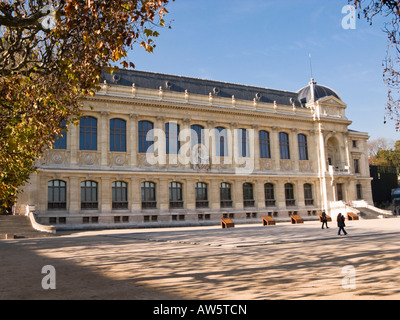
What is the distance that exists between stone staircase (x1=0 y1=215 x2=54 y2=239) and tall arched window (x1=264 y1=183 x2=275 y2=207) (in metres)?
27.0

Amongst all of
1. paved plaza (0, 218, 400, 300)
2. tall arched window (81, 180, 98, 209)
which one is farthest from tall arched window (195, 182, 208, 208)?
paved plaza (0, 218, 400, 300)

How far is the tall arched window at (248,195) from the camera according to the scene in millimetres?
43769

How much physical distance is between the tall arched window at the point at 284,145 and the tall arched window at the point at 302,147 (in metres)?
1.89

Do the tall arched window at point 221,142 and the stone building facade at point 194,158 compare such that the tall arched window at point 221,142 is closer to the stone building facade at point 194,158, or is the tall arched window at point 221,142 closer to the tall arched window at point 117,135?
the stone building facade at point 194,158

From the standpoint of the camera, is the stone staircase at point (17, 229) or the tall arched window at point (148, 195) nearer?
the stone staircase at point (17, 229)

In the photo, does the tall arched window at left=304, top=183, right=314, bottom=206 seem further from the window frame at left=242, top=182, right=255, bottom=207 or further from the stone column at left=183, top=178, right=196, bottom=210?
the stone column at left=183, top=178, right=196, bottom=210

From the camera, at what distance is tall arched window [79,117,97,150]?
36.8 m

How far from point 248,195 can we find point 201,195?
6.41 meters

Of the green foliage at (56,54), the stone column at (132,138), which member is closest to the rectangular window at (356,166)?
the stone column at (132,138)

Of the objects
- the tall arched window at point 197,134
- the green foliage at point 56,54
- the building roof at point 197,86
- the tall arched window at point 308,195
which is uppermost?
the building roof at point 197,86

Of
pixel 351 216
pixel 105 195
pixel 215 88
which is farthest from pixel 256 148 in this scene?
pixel 105 195

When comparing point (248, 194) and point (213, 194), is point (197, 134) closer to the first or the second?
point (213, 194)

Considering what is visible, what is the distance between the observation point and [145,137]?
129ft
